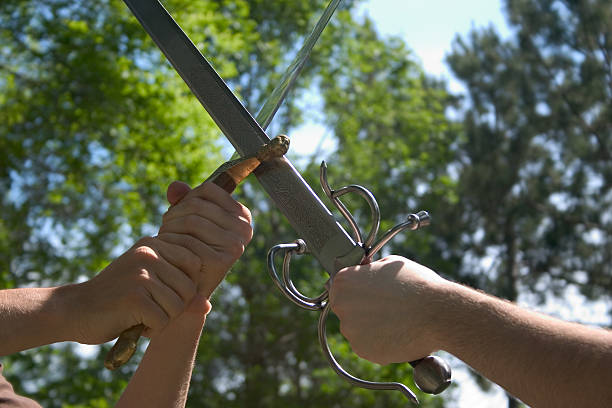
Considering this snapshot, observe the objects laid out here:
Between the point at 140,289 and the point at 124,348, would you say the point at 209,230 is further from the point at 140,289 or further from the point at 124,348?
the point at 124,348

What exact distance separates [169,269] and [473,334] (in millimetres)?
617

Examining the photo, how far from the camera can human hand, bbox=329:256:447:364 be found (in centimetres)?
125

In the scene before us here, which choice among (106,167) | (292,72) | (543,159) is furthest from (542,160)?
(292,72)

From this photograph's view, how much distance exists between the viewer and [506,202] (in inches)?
637

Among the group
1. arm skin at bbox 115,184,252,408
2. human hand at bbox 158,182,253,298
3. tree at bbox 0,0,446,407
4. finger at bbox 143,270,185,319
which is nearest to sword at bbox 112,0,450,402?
human hand at bbox 158,182,253,298

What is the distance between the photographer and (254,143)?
1.55 meters

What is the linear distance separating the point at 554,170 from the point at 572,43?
2865mm

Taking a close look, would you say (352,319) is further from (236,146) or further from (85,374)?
(85,374)

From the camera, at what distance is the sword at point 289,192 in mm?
1369

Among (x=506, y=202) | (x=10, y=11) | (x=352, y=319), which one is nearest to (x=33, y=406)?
(x=352, y=319)

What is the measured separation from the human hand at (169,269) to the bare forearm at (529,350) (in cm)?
52

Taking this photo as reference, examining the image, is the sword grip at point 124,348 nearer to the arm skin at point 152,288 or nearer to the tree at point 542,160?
the arm skin at point 152,288

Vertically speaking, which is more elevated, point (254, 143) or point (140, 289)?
point (254, 143)

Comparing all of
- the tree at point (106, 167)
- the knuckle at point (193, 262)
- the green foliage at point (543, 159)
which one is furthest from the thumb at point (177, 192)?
the green foliage at point (543, 159)
